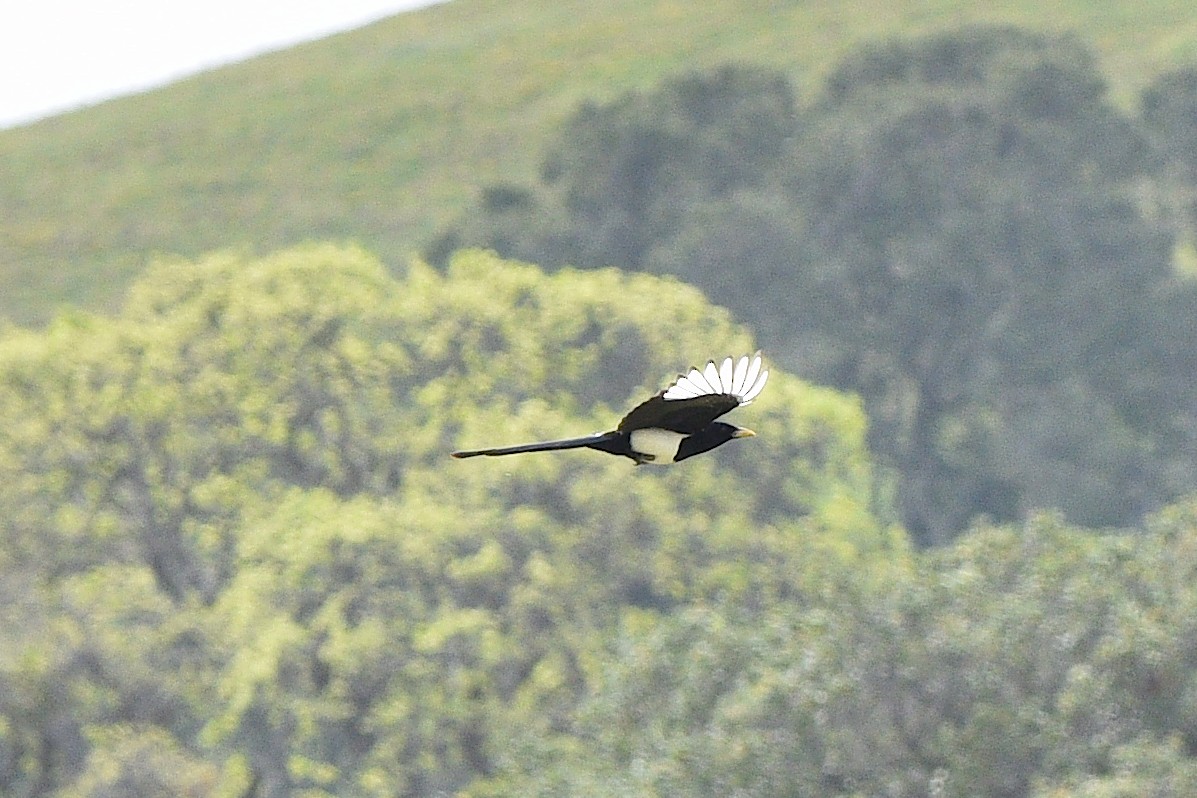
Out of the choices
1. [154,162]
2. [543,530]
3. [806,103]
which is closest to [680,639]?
[543,530]

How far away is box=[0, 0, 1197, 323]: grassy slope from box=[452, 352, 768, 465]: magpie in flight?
7281 centimetres

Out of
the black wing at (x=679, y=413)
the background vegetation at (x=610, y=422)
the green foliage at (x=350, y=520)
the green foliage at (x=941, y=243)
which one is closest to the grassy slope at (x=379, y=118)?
the background vegetation at (x=610, y=422)

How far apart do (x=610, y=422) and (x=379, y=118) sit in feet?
193

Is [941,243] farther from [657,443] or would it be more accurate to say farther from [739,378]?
[657,443]

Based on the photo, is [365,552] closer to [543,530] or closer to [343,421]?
[543,530]

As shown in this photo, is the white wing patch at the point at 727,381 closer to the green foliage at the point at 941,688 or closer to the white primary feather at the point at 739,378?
the white primary feather at the point at 739,378

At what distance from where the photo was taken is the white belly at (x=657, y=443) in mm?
10289

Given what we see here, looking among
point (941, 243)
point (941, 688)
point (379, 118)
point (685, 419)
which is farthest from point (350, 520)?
point (379, 118)

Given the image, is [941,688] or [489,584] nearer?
[941,688]

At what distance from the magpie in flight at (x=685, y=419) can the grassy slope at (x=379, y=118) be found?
2866 inches

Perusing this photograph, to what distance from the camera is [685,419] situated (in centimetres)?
1041

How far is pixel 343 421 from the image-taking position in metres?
46.5

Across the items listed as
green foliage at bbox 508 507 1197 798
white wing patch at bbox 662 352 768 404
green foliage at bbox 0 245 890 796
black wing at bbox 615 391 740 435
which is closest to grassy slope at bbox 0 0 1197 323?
green foliage at bbox 0 245 890 796

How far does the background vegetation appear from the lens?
28.6 m
